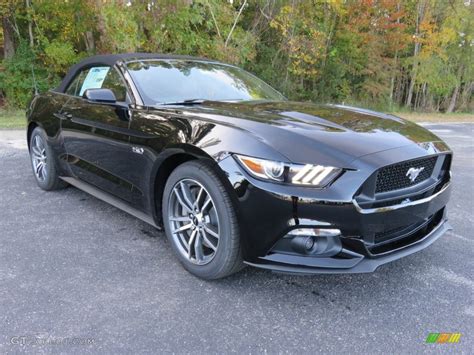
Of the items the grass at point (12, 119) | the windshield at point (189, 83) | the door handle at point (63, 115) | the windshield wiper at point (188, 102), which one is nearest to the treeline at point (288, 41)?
the grass at point (12, 119)

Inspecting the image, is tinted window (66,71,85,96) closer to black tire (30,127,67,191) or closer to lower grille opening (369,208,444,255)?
black tire (30,127,67,191)

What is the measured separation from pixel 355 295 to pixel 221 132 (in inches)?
52.4

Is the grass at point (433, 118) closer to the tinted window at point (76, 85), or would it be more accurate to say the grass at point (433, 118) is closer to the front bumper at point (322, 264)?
the tinted window at point (76, 85)

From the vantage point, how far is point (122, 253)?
310 centimetres

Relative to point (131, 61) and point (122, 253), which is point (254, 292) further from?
point (131, 61)

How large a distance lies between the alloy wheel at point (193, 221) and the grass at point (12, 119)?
27.3 feet

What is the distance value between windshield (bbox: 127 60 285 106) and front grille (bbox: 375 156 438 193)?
1.62 metres

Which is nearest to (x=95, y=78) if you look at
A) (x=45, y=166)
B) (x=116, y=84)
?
(x=116, y=84)

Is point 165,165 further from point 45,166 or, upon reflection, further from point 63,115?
point 45,166

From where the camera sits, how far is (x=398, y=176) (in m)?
2.44

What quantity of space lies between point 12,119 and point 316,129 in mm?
11172

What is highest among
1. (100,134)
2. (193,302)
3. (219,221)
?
(100,134)

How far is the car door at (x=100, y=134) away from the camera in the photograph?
3.24 meters

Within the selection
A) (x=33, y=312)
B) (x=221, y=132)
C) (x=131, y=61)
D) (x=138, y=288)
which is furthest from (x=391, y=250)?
(x=131, y=61)
